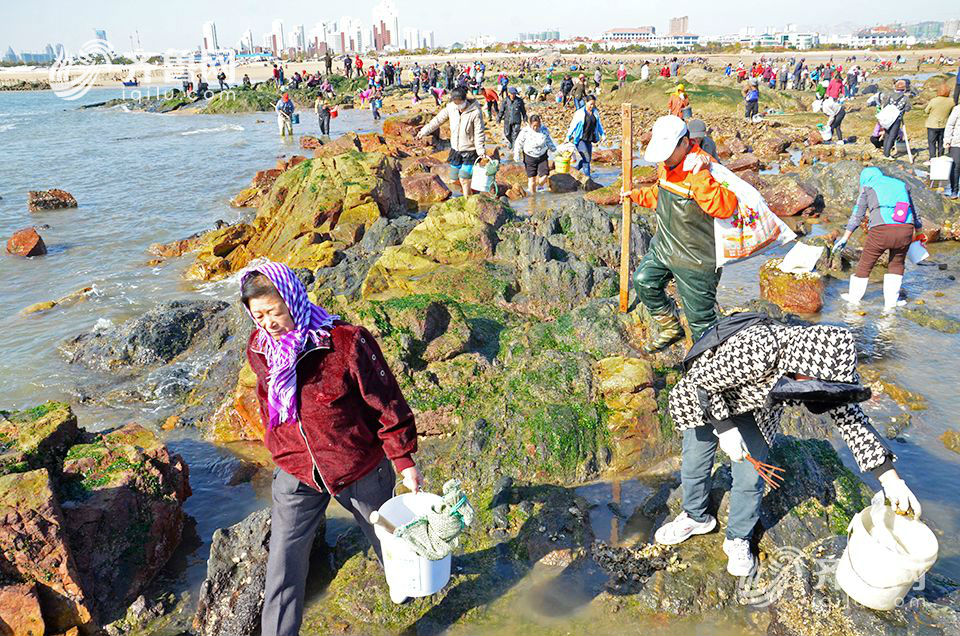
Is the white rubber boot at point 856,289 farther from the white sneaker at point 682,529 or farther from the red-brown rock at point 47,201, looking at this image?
the red-brown rock at point 47,201

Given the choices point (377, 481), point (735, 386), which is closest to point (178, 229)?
→ point (377, 481)

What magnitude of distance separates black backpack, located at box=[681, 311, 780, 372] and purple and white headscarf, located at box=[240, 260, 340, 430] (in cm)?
171

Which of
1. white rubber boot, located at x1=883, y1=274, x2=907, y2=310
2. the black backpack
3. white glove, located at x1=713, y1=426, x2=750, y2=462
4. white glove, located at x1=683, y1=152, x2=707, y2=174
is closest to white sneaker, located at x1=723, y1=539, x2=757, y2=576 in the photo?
white glove, located at x1=713, y1=426, x2=750, y2=462

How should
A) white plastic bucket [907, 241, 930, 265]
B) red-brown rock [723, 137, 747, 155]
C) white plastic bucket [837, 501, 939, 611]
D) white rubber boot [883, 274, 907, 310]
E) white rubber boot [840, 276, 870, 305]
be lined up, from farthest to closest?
1. red-brown rock [723, 137, 747, 155]
2. white rubber boot [840, 276, 870, 305]
3. white rubber boot [883, 274, 907, 310]
4. white plastic bucket [907, 241, 930, 265]
5. white plastic bucket [837, 501, 939, 611]

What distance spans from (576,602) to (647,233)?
6.41 meters

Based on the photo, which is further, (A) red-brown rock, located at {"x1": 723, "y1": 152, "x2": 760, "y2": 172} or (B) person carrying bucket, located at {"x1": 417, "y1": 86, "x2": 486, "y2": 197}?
(A) red-brown rock, located at {"x1": 723, "y1": 152, "x2": 760, "y2": 172}

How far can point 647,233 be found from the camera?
8977 millimetres

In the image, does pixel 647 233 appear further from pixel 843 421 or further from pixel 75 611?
pixel 75 611

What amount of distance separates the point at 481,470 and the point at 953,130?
11.5 meters

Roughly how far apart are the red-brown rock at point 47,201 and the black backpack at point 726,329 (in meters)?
19.7

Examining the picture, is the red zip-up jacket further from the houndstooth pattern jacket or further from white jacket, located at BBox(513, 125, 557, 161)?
white jacket, located at BBox(513, 125, 557, 161)

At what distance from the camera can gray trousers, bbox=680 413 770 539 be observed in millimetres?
3137

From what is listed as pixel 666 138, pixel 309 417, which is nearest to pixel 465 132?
pixel 666 138

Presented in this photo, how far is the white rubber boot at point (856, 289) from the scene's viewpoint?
780 cm
